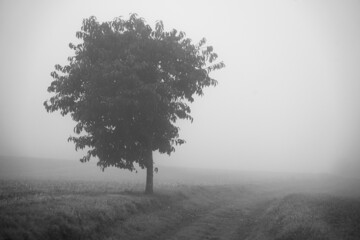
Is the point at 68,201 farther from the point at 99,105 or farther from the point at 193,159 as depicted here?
the point at 193,159

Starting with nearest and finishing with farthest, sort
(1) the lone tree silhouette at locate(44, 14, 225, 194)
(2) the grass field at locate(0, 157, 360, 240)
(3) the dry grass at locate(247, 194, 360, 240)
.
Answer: (2) the grass field at locate(0, 157, 360, 240) → (3) the dry grass at locate(247, 194, 360, 240) → (1) the lone tree silhouette at locate(44, 14, 225, 194)

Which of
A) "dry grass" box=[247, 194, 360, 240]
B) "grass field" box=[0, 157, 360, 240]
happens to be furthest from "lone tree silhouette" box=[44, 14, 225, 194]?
"dry grass" box=[247, 194, 360, 240]

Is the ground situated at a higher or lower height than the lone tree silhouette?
lower

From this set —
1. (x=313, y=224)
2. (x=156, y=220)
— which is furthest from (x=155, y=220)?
(x=313, y=224)

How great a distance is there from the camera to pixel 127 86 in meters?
23.0

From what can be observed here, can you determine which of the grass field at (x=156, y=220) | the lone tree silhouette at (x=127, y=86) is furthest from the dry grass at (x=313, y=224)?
the lone tree silhouette at (x=127, y=86)

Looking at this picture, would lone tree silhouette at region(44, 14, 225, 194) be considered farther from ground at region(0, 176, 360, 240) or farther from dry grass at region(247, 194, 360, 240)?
dry grass at region(247, 194, 360, 240)

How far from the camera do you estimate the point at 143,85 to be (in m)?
22.2

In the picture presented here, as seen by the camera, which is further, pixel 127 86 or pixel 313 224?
pixel 127 86

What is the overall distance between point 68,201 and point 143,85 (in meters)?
9.67

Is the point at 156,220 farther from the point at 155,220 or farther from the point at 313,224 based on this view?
the point at 313,224

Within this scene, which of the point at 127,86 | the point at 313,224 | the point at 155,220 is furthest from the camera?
the point at 127,86

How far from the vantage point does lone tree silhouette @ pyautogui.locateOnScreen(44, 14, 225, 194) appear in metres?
22.5

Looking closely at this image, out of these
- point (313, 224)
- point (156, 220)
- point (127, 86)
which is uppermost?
point (127, 86)
